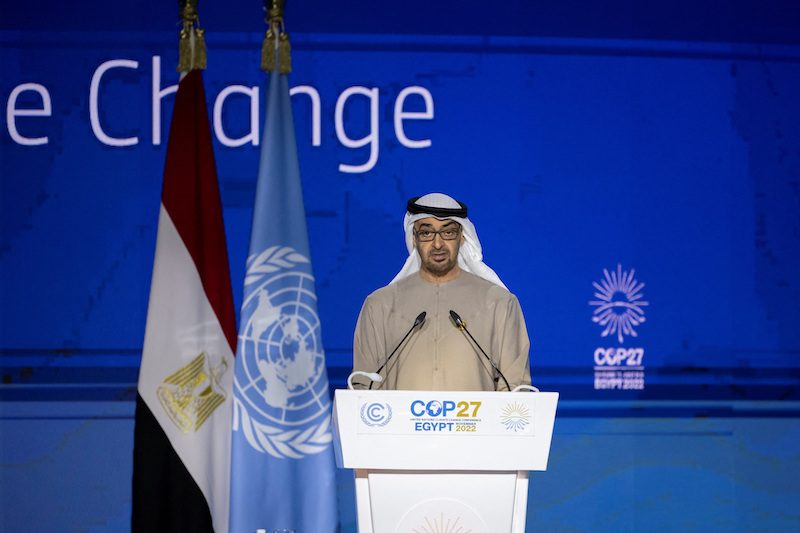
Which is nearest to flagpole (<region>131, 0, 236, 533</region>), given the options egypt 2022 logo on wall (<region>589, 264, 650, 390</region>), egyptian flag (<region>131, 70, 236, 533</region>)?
egyptian flag (<region>131, 70, 236, 533</region>)

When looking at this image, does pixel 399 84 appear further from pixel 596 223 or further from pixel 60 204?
pixel 60 204

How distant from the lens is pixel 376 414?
3.00 m

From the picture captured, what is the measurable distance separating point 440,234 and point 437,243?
1.3 inches

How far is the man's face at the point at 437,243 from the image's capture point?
365 centimetres

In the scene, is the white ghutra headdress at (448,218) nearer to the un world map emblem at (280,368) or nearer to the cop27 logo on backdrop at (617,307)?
the un world map emblem at (280,368)

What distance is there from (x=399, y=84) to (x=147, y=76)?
109 centimetres

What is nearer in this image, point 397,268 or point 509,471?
point 509,471

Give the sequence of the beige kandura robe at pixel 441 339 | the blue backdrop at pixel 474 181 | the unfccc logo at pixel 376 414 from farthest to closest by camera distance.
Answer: the blue backdrop at pixel 474 181 → the beige kandura robe at pixel 441 339 → the unfccc logo at pixel 376 414

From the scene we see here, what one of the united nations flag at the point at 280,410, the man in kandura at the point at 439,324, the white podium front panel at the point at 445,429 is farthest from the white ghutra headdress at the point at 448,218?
the white podium front panel at the point at 445,429

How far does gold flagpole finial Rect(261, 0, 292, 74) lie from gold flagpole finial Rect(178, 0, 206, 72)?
0.23m

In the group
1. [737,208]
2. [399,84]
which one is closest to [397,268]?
[399,84]

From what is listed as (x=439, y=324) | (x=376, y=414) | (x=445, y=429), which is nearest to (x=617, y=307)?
(x=439, y=324)

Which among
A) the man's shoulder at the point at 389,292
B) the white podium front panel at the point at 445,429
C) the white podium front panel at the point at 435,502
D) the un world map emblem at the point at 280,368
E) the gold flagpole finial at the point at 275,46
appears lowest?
the white podium front panel at the point at 435,502

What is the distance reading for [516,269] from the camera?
4.48 metres
